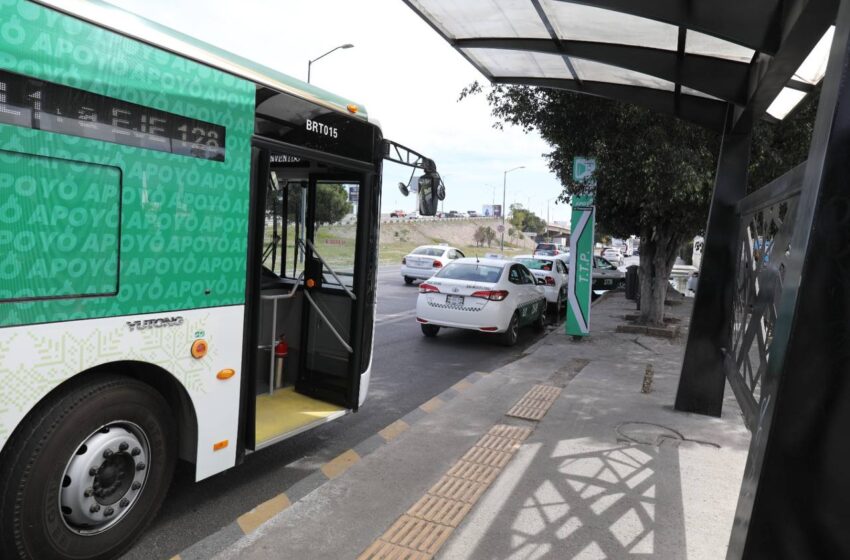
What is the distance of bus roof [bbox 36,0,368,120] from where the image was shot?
3055mm

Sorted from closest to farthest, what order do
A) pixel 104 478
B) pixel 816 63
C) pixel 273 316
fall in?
pixel 104 478, pixel 816 63, pixel 273 316

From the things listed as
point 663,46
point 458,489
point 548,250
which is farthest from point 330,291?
point 548,250

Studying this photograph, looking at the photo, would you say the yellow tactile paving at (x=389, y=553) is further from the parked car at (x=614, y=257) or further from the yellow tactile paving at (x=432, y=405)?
the parked car at (x=614, y=257)

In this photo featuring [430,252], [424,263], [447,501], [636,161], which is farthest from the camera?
[430,252]

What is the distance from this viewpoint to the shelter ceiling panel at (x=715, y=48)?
506 cm

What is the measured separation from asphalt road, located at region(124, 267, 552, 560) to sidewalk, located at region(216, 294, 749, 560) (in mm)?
438

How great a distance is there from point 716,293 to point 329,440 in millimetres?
4346

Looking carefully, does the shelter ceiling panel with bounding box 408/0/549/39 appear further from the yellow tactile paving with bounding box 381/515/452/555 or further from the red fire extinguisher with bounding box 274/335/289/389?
the yellow tactile paving with bounding box 381/515/452/555

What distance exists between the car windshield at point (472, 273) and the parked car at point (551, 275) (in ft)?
13.6

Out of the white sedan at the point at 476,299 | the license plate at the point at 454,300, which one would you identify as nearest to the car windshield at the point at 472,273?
the white sedan at the point at 476,299

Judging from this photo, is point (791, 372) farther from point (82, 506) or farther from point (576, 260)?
point (576, 260)

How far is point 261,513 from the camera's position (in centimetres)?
399

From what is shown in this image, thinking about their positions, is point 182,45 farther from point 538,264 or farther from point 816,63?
point 538,264

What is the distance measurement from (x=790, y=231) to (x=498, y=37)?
382 centimetres
